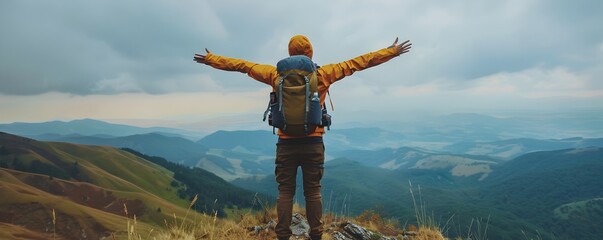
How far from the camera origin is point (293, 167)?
22.9ft

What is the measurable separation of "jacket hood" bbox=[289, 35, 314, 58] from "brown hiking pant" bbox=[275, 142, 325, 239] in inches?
66.7

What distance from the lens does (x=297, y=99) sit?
663 cm

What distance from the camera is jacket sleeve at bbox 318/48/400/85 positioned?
716 centimetres

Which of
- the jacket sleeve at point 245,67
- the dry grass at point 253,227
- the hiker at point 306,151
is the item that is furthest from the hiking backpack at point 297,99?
the dry grass at point 253,227

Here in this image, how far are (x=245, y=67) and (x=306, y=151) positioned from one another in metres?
2.11

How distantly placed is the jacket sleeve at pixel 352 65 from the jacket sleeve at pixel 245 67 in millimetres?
935

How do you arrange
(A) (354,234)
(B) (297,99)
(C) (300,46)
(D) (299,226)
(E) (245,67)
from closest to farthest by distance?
(B) (297,99)
(C) (300,46)
(E) (245,67)
(A) (354,234)
(D) (299,226)

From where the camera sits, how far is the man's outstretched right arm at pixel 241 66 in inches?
290

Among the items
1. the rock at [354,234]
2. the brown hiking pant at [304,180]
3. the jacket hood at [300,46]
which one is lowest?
the rock at [354,234]

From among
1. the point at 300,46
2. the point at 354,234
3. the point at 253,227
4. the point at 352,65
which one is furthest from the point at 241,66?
the point at 354,234

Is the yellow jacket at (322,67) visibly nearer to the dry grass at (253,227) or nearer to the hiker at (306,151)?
the hiker at (306,151)

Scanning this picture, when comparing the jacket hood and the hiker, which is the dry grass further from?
the jacket hood

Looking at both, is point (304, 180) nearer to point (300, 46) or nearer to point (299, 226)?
point (300, 46)

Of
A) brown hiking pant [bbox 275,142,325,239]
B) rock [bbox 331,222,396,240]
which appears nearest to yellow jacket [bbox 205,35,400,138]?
brown hiking pant [bbox 275,142,325,239]
